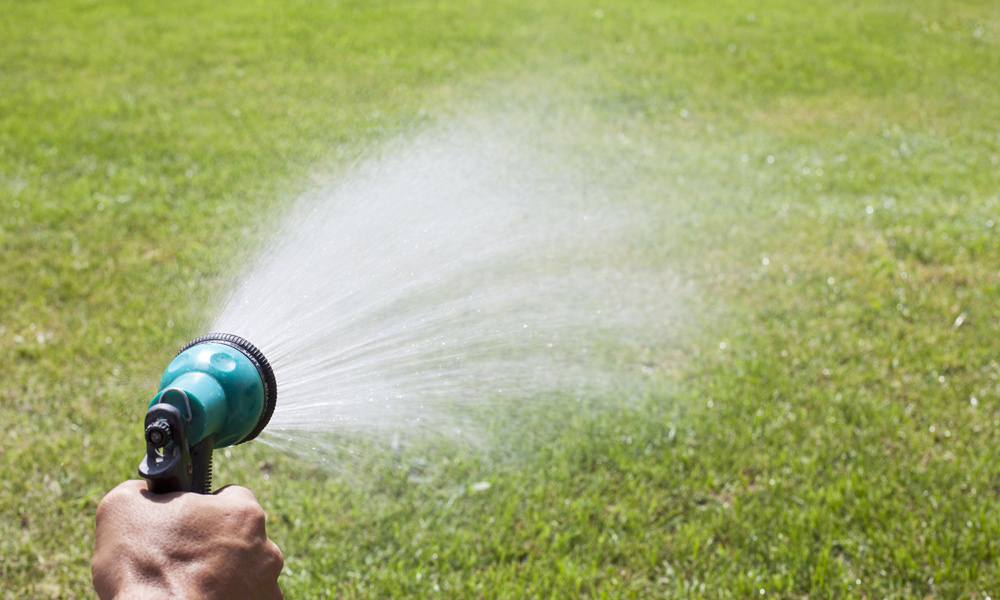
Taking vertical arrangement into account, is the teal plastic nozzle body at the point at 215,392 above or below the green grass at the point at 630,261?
above

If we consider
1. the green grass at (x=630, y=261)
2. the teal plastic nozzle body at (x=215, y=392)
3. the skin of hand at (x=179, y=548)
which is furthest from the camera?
the green grass at (x=630, y=261)

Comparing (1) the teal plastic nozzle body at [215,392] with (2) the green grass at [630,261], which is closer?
(1) the teal plastic nozzle body at [215,392]

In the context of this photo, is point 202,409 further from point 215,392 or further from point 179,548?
point 179,548

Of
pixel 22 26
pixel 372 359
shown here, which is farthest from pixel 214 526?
pixel 22 26

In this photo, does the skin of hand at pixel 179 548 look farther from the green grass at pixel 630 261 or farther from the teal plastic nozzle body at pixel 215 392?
the green grass at pixel 630 261

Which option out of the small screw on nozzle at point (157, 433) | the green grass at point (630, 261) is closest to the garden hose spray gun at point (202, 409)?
the small screw on nozzle at point (157, 433)

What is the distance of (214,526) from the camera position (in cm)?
128

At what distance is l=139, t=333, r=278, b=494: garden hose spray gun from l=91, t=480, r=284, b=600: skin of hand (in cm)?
6

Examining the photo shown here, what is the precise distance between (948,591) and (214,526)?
221 centimetres

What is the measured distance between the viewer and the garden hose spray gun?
1311 millimetres

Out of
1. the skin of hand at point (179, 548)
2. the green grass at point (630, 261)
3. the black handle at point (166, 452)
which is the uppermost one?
the black handle at point (166, 452)

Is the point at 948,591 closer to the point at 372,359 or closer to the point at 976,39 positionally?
the point at 372,359

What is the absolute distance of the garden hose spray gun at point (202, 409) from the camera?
4.30ft

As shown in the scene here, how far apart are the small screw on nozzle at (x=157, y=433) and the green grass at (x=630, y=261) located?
135 cm
